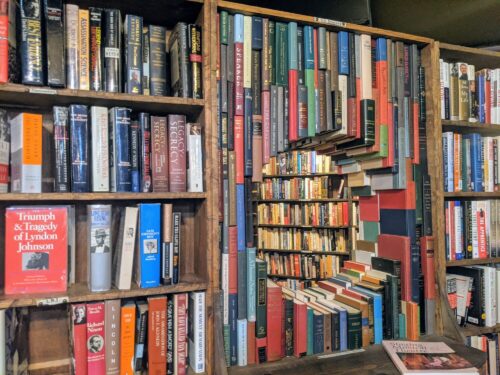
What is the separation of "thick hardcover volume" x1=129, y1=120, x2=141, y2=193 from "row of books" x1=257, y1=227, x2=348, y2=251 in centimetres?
268

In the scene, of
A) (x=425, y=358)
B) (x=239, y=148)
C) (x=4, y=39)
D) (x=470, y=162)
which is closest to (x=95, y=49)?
(x=4, y=39)

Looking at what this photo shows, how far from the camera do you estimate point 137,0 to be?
1239 mm

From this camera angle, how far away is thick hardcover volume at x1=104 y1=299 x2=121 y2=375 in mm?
1137

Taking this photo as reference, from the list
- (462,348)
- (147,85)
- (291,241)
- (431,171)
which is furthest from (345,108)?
(291,241)

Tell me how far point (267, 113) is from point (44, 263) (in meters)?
0.89

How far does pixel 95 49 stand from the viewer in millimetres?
1169

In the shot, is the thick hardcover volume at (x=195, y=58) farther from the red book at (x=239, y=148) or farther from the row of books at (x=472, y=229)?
the row of books at (x=472, y=229)

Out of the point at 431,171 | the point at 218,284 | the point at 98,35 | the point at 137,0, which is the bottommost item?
the point at 218,284

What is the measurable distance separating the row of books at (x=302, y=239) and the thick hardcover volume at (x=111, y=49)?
281cm

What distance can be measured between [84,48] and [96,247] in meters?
0.62

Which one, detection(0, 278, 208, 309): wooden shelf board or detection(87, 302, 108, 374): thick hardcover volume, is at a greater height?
detection(0, 278, 208, 309): wooden shelf board

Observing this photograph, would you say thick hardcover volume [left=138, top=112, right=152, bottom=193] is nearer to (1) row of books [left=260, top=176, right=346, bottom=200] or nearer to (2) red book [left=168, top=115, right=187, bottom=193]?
(2) red book [left=168, top=115, right=187, bottom=193]

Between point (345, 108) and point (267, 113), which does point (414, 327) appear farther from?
point (267, 113)

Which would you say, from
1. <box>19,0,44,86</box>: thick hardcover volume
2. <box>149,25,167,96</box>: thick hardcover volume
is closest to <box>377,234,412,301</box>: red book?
<box>149,25,167,96</box>: thick hardcover volume
